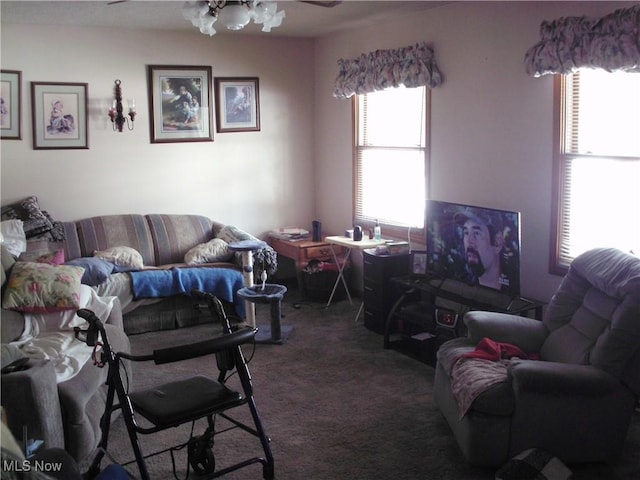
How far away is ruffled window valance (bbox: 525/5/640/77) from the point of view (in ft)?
11.9

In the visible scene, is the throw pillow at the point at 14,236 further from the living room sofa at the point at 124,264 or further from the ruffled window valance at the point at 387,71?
the ruffled window valance at the point at 387,71

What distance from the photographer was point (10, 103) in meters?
5.85

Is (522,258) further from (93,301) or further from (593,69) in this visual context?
(93,301)

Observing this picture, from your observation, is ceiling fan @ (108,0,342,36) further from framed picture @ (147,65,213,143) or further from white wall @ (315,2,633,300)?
framed picture @ (147,65,213,143)

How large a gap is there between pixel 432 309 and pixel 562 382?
1.79m

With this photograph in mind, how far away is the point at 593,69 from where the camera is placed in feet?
12.8

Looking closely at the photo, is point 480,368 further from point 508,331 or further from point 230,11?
point 230,11

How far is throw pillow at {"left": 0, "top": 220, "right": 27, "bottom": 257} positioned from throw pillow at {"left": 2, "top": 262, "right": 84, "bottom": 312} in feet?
4.21

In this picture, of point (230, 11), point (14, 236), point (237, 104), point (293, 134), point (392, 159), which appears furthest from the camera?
point (293, 134)

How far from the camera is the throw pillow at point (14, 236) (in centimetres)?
532

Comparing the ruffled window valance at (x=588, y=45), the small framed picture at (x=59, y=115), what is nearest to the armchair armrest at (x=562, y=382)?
the ruffled window valance at (x=588, y=45)

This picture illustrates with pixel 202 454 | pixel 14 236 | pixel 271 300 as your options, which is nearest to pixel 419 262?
pixel 271 300

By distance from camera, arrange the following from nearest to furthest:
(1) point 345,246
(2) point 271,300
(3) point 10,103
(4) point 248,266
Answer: (2) point 271,300
(4) point 248,266
(3) point 10,103
(1) point 345,246

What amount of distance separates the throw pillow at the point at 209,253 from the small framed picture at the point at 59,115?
4.49ft
